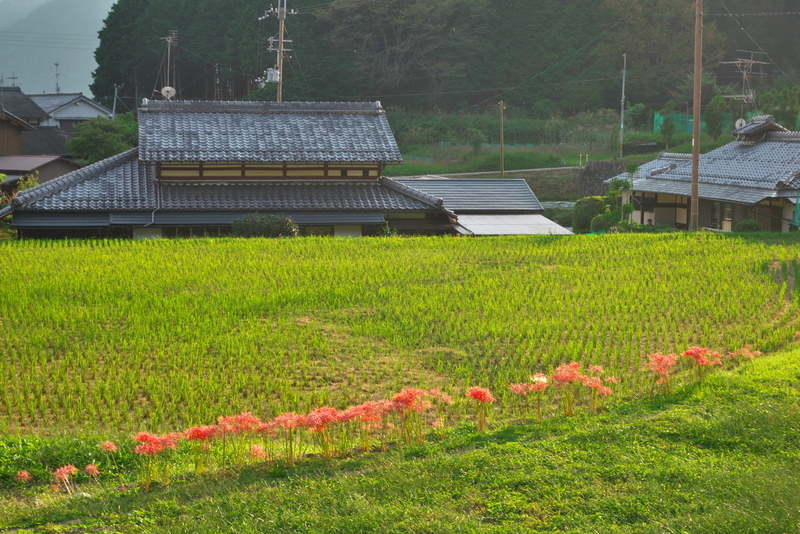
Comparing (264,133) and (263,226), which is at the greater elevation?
(264,133)

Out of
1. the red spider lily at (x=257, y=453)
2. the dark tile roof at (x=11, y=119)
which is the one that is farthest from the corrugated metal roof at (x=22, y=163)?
the red spider lily at (x=257, y=453)

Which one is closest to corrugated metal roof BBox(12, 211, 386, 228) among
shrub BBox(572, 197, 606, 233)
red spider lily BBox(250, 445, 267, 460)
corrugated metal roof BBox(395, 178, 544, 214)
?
Result: corrugated metal roof BBox(395, 178, 544, 214)

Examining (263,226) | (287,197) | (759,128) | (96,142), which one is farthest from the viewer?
(96,142)

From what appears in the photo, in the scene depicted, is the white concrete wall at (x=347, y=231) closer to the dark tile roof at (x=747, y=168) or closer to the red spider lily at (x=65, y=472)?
the dark tile roof at (x=747, y=168)

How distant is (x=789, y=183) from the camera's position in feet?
74.7

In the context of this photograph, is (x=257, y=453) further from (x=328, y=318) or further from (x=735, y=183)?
(x=735, y=183)

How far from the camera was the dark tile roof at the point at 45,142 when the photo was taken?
3906cm

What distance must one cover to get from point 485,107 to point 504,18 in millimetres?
6348

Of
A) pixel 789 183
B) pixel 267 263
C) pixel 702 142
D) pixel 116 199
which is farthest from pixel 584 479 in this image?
pixel 702 142

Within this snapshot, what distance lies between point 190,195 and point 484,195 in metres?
9.15

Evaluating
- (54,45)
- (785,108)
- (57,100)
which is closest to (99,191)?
(785,108)

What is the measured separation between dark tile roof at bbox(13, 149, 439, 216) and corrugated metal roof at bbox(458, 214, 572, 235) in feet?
5.01

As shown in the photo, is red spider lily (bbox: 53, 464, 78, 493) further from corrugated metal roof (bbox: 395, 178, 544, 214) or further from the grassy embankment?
corrugated metal roof (bbox: 395, 178, 544, 214)

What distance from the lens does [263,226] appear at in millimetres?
18359
